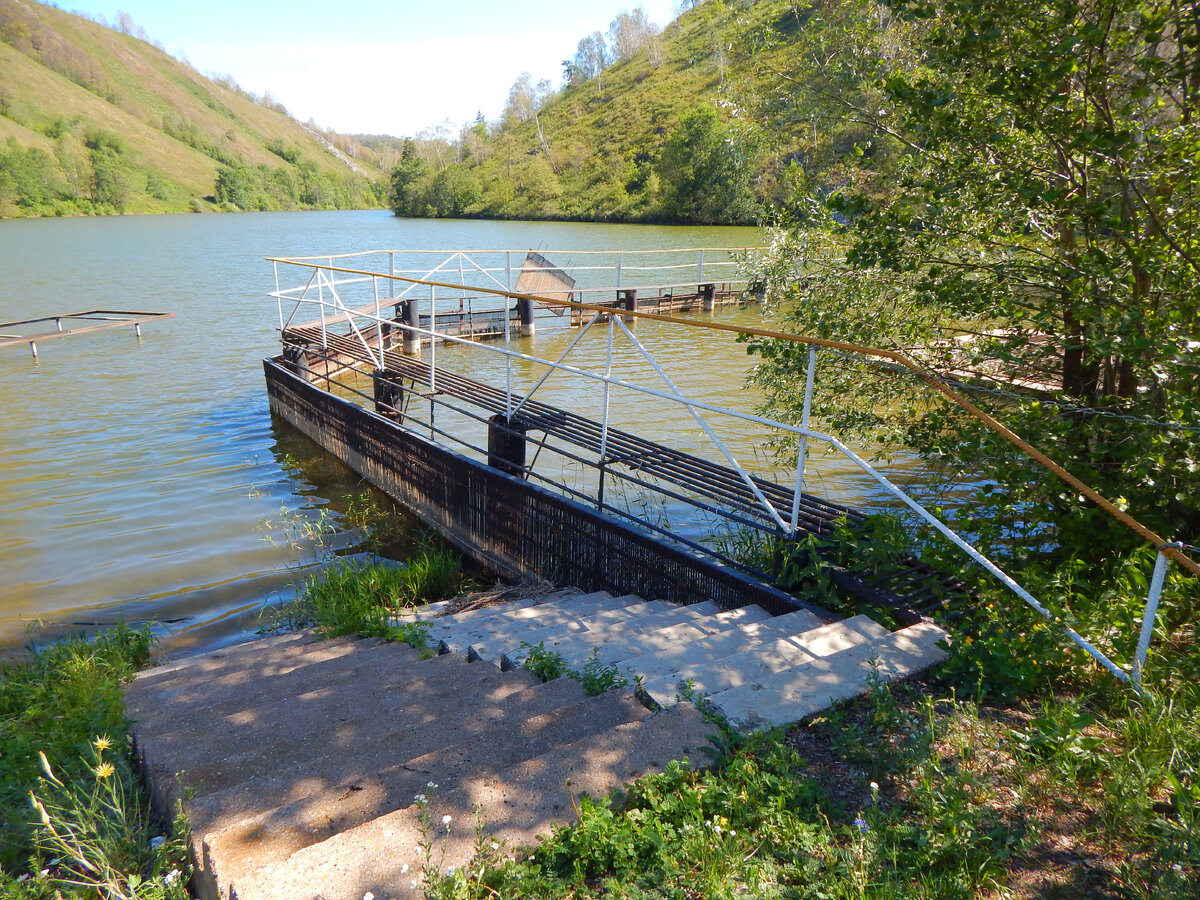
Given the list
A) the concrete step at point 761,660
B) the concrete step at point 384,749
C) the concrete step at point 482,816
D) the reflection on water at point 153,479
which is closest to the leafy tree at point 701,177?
the reflection on water at point 153,479

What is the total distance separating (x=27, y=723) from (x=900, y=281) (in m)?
6.31

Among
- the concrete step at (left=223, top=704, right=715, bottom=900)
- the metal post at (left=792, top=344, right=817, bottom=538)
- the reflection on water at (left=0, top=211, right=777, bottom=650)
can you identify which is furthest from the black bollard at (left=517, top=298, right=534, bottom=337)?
the concrete step at (left=223, top=704, right=715, bottom=900)

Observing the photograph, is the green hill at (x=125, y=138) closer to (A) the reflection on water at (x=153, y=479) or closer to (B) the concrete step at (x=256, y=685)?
(A) the reflection on water at (x=153, y=479)

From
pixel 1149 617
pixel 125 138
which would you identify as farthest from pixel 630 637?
pixel 125 138

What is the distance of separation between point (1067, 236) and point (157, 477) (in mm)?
9997

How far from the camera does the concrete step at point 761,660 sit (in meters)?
2.90

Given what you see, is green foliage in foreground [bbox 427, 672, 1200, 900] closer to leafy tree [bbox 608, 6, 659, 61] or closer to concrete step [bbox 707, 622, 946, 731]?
concrete step [bbox 707, 622, 946, 731]

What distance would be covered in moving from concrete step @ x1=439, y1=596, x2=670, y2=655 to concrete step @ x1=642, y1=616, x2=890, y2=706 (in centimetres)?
115

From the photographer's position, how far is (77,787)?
2.40m

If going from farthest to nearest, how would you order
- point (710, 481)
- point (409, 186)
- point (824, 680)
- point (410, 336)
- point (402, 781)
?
1. point (409, 186)
2. point (410, 336)
3. point (710, 481)
4. point (824, 680)
5. point (402, 781)

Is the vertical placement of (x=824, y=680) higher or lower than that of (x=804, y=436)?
lower

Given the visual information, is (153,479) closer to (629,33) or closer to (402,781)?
(402,781)

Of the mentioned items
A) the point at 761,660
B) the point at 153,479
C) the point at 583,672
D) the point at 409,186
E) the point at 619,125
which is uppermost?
the point at 619,125

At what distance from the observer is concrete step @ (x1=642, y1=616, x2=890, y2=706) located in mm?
2896
